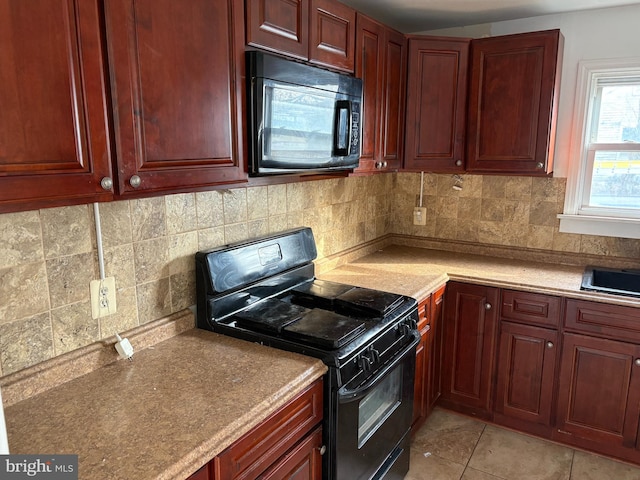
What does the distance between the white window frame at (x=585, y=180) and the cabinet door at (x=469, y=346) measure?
2.35 ft

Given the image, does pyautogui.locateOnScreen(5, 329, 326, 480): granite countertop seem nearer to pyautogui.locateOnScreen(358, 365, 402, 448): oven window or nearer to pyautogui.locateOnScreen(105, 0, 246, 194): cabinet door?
pyautogui.locateOnScreen(358, 365, 402, 448): oven window

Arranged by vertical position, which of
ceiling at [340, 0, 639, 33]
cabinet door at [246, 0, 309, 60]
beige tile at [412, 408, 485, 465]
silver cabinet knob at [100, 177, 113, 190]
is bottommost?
beige tile at [412, 408, 485, 465]

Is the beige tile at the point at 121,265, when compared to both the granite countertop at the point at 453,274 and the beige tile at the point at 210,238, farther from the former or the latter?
the granite countertop at the point at 453,274

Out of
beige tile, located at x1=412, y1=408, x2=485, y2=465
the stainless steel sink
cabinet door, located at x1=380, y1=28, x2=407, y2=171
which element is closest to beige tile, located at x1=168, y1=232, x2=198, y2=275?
cabinet door, located at x1=380, y1=28, x2=407, y2=171

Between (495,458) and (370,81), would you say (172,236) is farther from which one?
(495,458)

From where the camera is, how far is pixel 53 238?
1373mm

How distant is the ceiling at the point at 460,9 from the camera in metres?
2.36

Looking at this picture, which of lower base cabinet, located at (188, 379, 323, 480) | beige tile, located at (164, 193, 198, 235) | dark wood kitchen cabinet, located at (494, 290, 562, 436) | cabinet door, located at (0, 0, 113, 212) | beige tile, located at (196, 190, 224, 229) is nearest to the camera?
cabinet door, located at (0, 0, 113, 212)

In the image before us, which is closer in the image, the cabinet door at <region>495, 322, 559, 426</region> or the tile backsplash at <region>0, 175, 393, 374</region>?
the tile backsplash at <region>0, 175, 393, 374</region>

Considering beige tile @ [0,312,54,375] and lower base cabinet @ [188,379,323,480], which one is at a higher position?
beige tile @ [0,312,54,375]

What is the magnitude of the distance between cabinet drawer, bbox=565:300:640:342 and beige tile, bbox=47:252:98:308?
2123 mm

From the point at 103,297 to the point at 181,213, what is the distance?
42 centimetres

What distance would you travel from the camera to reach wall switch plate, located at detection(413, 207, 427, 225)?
10.4 feet

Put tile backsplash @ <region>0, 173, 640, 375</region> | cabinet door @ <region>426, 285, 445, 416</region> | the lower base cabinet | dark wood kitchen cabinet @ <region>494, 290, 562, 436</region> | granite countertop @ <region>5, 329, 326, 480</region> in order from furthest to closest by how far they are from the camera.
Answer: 1. cabinet door @ <region>426, 285, 445, 416</region>
2. dark wood kitchen cabinet @ <region>494, 290, 562, 436</region>
3. tile backsplash @ <region>0, 173, 640, 375</region>
4. the lower base cabinet
5. granite countertop @ <region>5, 329, 326, 480</region>
